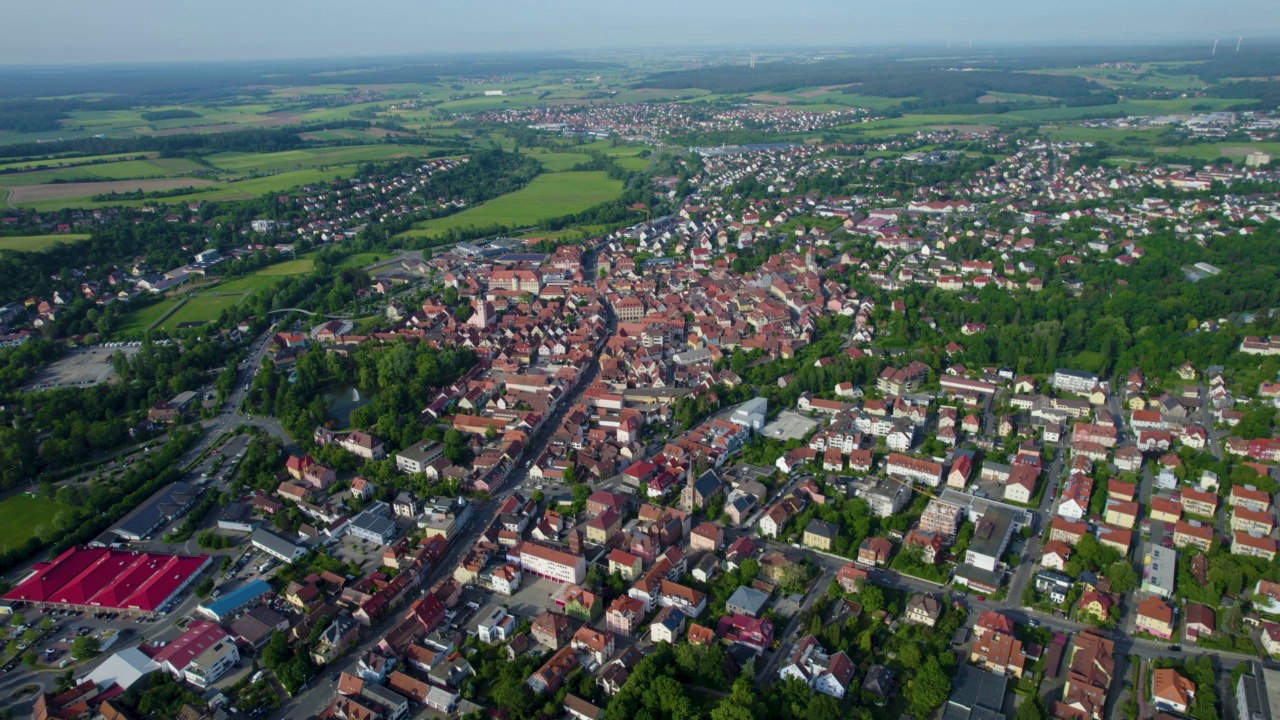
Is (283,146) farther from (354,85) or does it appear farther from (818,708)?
(354,85)

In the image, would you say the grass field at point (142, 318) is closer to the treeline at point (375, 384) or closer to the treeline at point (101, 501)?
the treeline at point (375, 384)

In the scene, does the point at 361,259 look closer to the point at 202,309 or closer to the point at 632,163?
the point at 202,309

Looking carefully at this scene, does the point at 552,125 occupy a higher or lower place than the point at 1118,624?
higher

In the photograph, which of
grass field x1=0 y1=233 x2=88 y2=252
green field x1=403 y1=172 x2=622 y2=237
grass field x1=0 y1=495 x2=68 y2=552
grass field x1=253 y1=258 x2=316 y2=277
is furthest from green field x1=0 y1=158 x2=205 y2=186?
grass field x1=0 y1=495 x2=68 y2=552

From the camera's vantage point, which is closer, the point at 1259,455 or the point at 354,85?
the point at 1259,455

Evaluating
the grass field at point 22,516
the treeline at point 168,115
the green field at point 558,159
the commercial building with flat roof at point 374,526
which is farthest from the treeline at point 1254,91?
the treeline at point 168,115

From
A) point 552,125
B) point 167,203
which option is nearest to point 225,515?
point 167,203

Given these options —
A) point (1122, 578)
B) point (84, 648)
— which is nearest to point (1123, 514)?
point (1122, 578)
